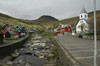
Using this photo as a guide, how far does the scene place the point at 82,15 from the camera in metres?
54.8

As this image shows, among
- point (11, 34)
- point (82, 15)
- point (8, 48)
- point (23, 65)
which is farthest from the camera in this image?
point (82, 15)

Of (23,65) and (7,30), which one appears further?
(7,30)

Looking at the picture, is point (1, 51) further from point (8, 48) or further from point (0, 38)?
point (0, 38)

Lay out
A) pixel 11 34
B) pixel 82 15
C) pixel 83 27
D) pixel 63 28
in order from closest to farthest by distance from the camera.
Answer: pixel 11 34 → pixel 83 27 → pixel 82 15 → pixel 63 28

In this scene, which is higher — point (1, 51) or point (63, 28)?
point (63, 28)

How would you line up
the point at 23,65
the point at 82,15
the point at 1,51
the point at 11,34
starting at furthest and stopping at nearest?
the point at 82,15 → the point at 11,34 → the point at 1,51 → the point at 23,65

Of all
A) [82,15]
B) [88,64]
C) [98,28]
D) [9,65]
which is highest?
[82,15]

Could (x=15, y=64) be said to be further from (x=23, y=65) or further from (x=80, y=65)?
(x=80, y=65)

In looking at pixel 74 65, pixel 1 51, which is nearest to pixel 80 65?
pixel 74 65

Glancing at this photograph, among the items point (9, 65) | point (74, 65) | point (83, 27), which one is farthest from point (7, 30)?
point (74, 65)

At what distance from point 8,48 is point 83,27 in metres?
34.0

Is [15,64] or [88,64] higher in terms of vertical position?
[88,64]

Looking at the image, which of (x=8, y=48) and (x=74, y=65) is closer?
(x=74, y=65)

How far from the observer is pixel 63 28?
60938 millimetres
